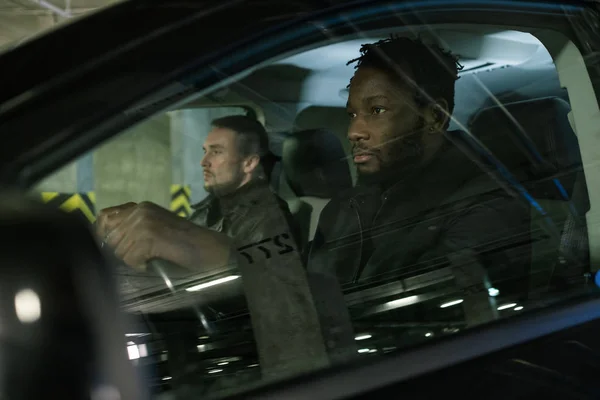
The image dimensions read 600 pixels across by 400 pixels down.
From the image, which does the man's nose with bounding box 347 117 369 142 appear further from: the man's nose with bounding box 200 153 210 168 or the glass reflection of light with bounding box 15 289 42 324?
the glass reflection of light with bounding box 15 289 42 324

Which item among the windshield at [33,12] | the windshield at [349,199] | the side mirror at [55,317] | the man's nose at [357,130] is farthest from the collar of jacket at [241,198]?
the windshield at [33,12]

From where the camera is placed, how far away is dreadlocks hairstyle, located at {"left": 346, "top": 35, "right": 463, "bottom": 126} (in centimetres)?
195

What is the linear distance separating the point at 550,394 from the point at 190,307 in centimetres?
74

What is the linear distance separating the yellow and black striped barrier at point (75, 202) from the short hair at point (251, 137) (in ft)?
1.12

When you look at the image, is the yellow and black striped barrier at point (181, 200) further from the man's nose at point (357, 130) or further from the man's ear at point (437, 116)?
the man's ear at point (437, 116)

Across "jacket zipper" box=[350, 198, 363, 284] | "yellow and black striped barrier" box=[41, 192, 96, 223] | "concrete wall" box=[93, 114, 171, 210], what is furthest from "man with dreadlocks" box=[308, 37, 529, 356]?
"yellow and black striped barrier" box=[41, 192, 96, 223]

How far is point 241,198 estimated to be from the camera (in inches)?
62.5

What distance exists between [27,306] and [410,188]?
123 cm

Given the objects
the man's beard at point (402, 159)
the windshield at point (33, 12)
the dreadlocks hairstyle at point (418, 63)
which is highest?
the windshield at point (33, 12)

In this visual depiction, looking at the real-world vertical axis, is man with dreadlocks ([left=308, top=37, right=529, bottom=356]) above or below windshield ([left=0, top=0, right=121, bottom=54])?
below

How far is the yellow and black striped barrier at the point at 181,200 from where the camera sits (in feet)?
4.79

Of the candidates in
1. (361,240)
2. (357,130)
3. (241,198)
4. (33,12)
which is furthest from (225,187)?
(33,12)

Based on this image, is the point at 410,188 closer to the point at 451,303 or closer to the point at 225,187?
the point at 451,303

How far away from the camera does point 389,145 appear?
6.56ft
